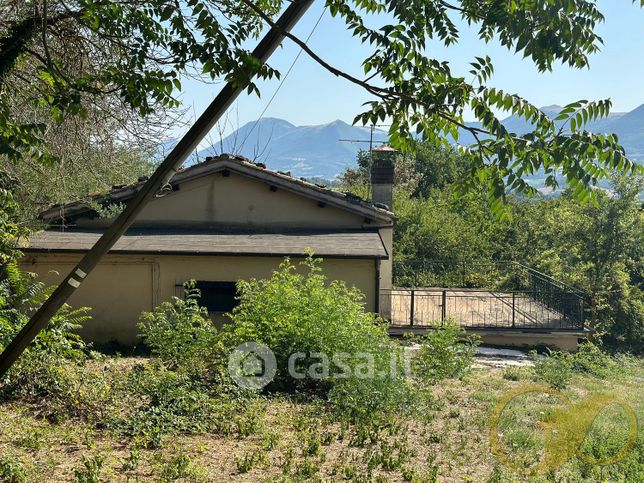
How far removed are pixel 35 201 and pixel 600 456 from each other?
9726mm

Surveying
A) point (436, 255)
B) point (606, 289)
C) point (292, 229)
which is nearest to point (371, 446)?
point (292, 229)

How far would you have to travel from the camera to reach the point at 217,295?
1545cm

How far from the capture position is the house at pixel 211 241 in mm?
15000

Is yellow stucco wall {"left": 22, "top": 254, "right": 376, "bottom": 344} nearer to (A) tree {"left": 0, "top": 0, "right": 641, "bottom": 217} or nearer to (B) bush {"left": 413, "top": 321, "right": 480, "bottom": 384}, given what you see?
(B) bush {"left": 413, "top": 321, "right": 480, "bottom": 384}

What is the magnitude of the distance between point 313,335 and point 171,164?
A: 4578 millimetres

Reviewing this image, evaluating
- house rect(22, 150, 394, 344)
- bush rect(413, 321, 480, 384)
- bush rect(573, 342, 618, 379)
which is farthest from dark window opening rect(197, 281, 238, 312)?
bush rect(573, 342, 618, 379)

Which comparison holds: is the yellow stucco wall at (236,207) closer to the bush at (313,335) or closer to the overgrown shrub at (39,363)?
the bush at (313,335)

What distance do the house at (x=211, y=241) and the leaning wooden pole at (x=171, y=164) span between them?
9.33 metres

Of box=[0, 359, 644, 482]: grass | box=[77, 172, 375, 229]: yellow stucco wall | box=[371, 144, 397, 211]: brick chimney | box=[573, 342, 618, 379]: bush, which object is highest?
box=[371, 144, 397, 211]: brick chimney

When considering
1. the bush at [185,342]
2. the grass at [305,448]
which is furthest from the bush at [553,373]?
the bush at [185,342]

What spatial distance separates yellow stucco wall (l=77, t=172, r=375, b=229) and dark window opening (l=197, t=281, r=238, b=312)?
7.49 ft

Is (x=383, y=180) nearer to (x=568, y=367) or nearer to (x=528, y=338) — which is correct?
(x=528, y=338)

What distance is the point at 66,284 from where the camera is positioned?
16.7 ft

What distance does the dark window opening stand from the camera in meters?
15.3
